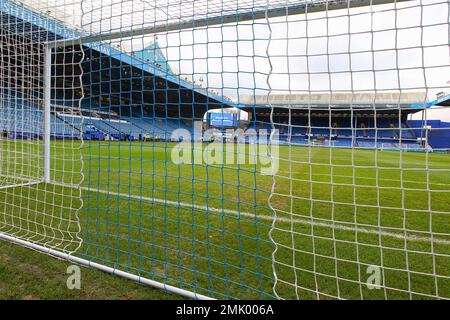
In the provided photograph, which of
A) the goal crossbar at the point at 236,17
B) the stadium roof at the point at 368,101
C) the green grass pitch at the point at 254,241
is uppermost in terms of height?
the goal crossbar at the point at 236,17

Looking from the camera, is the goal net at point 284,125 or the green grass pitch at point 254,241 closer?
the goal net at point 284,125

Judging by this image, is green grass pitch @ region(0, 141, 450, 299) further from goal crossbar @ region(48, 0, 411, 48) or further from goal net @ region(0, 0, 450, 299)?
goal crossbar @ region(48, 0, 411, 48)

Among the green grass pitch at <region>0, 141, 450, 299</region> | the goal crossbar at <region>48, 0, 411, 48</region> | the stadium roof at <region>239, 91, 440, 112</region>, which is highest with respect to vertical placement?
the goal crossbar at <region>48, 0, 411, 48</region>

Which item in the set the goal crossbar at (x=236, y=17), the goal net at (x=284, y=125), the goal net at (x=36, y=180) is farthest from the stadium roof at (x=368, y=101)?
the goal net at (x=36, y=180)

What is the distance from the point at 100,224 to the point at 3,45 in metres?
2.75

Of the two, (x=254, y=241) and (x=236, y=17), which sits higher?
(x=236, y=17)

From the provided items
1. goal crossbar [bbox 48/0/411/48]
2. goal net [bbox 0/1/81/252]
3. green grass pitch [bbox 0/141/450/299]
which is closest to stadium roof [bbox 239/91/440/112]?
green grass pitch [bbox 0/141/450/299]

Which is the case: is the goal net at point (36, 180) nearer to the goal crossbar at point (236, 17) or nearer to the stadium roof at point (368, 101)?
the goal crossbar at point (236, 17)

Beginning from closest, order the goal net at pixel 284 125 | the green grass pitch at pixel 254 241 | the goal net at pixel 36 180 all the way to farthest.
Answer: the goal net at pixel 284 125, the green grass pitch at pixel 254 241, the goal net at pixel 36 180

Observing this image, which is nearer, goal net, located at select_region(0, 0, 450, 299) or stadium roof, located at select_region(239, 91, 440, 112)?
goal net, located at select_region(0, 0, 450, 299)

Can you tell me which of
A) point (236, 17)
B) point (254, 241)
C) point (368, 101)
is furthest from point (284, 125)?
point (254, 241)

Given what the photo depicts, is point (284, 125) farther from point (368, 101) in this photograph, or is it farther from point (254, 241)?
point (254, 241)
